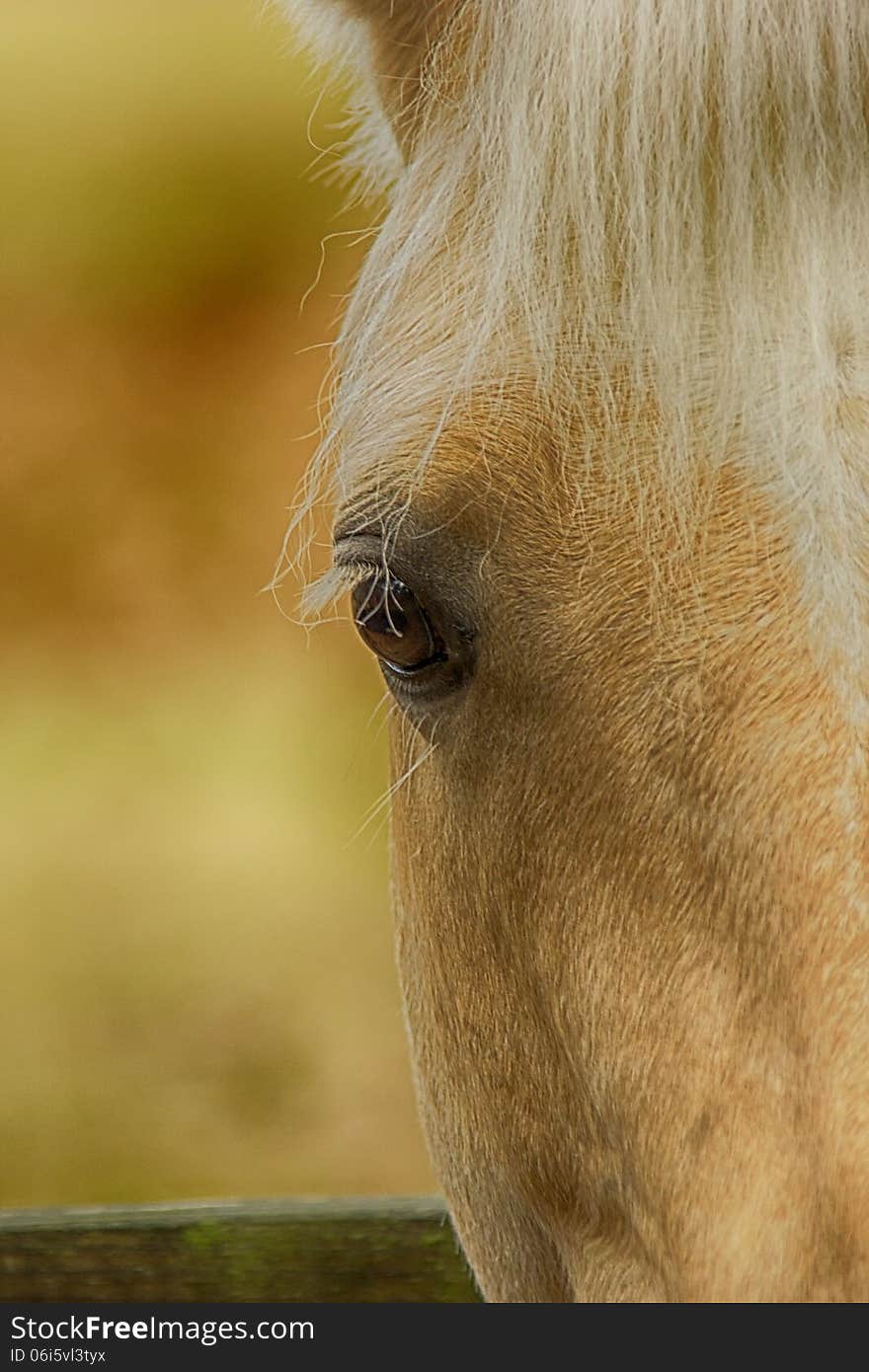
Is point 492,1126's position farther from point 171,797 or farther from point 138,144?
point 138,144

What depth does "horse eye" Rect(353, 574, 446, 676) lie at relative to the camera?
2.48 ft

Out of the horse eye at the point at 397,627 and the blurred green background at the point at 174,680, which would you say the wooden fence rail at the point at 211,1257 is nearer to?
the horse eye at the point at 397,627

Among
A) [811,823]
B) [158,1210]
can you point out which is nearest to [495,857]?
[811,823]

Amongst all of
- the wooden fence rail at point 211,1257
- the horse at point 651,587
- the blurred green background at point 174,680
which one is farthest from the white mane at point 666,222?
the blurred green background at point 174,680

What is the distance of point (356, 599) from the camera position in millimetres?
814

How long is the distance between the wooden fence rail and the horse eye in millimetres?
691

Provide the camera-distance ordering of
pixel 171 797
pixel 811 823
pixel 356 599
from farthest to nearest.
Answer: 1. pixel 171 797
2. pixel 356 599
3. pixel 811 823

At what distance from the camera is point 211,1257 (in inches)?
50.1

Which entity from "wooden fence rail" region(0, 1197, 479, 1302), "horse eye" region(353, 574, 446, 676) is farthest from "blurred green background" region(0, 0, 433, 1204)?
"horse eye" region(353, 574, 446, 676)

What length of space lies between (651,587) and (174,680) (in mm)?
4256

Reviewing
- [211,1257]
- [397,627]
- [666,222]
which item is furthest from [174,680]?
[666,222]

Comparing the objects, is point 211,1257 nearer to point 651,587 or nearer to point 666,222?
point 651,587

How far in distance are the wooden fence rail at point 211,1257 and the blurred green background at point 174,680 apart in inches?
121

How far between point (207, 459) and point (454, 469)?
14.3ft
